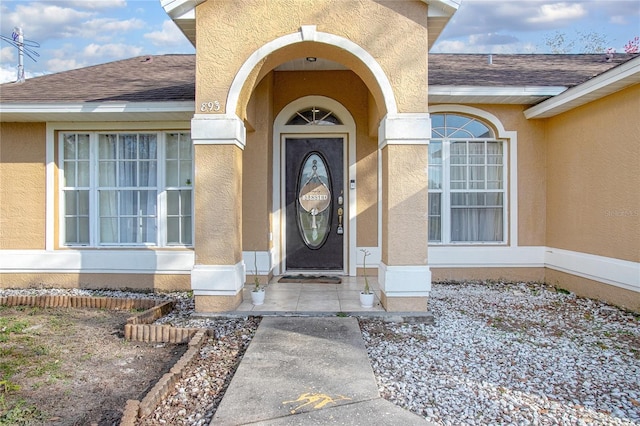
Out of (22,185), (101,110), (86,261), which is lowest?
(86,261)

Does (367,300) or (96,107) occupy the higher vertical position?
(96,107)

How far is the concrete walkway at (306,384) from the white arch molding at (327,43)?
9.36 ft

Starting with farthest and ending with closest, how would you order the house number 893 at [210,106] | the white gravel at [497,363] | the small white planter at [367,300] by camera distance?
the small white planter at [367,300] → the house number 893 at [210,106] → the white gravel at [497,363]

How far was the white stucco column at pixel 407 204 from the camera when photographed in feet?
18.1

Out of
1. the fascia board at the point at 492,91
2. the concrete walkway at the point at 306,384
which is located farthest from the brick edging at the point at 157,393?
the fascia board at the point at 492,91

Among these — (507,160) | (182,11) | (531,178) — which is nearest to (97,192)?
(182,11)

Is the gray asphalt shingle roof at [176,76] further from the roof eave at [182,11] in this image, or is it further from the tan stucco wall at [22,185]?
the roof eave at [182,11]

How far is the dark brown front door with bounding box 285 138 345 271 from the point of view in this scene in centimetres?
809

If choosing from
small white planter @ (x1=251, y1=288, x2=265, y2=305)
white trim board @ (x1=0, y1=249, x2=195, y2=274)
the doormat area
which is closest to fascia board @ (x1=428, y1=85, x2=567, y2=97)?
the doormat area

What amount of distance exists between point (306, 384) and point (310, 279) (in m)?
4.02

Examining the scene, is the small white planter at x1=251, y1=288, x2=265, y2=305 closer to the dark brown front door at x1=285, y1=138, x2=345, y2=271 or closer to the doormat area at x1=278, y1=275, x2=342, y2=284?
the doormat area at x1=278, y1=275, x2=342, y2=284

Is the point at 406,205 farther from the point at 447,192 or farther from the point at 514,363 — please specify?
the point at 447,192

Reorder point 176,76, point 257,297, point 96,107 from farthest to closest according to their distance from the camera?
point 176,76, point 96,107, point 257,297

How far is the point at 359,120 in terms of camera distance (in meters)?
7.96
